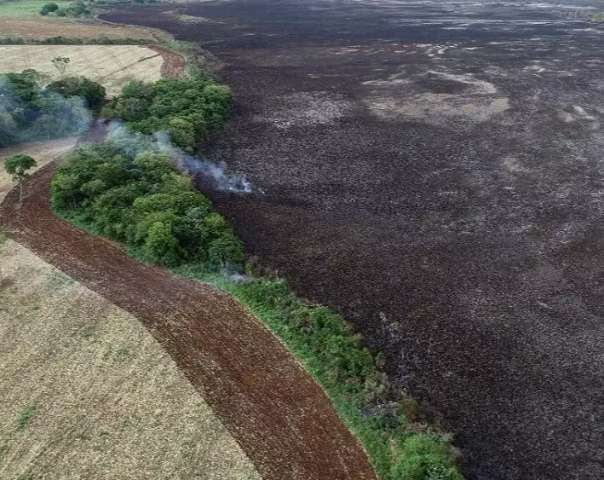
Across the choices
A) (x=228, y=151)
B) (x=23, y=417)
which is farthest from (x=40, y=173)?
(x=23, y=417)

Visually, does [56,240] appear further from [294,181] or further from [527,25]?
[527,25]

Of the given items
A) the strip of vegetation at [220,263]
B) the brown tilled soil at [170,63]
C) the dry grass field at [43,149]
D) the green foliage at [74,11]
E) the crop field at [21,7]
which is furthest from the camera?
the crop field at [21,7]

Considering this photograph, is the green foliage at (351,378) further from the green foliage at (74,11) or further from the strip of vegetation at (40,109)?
the green foliage at (74,11)

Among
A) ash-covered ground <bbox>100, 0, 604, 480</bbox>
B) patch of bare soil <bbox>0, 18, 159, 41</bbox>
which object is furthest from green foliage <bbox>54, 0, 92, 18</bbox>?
ash-covered ground <bbox>100, 0, 604, 480</bbox>

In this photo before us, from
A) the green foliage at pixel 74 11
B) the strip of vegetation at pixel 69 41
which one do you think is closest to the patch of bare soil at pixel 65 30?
the strip of vegetation at pixel 69 41

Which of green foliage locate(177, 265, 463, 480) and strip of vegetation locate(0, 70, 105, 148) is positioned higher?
strip of vegetation locate(0, 70, 105, 148)

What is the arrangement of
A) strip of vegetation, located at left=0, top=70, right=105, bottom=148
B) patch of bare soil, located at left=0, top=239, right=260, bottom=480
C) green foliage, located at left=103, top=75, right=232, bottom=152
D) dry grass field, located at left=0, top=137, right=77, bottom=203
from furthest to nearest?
1. strip of vegetation, located at left=0, top=70, right=105, bottom=148
2. green foliage, located at left=103, top=75, right=232, bottom=152
3. dry grass field, located at left=0, top=137, right=77, bottom=203
4. patch of bare soil, located at left=0, top=239, right=260, bottom=480

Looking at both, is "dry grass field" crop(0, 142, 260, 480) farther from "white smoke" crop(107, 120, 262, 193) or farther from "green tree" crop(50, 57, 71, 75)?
"green tree" crop(50, 57, 71, 75)

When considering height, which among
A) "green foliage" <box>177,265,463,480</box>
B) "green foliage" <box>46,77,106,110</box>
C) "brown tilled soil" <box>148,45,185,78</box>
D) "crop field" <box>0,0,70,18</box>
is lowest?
"green foliage" <box>177,265,463,480</box>
